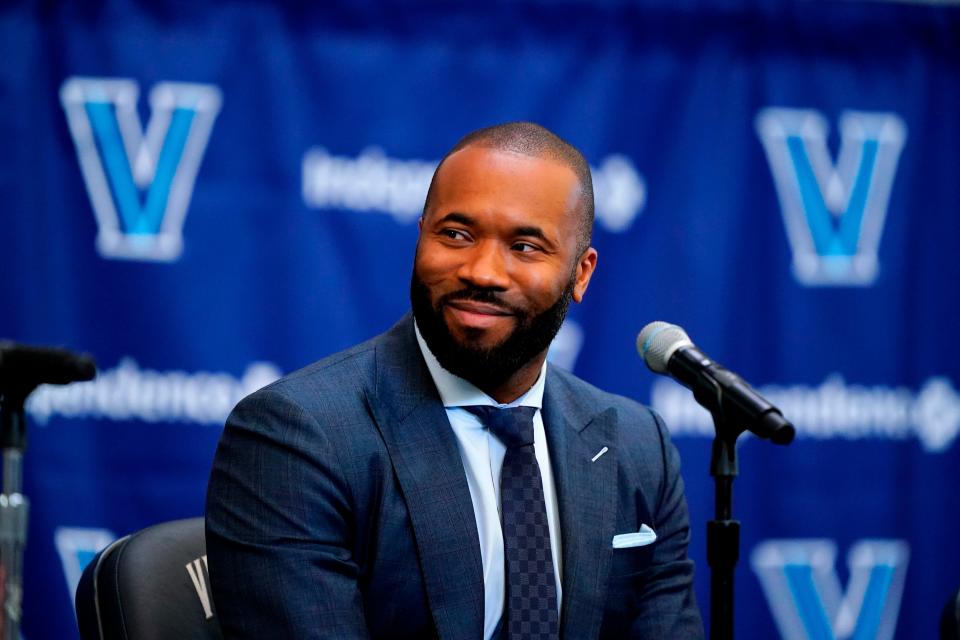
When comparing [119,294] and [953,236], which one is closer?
[119,294]

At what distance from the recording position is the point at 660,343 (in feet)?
7.60

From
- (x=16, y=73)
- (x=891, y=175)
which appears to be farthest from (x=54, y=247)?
(x=891, y=175)

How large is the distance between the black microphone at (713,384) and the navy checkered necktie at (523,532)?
32 cm

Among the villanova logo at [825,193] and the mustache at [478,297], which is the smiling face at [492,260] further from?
the villanova logo at [825,193]

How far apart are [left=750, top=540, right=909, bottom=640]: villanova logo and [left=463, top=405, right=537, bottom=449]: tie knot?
192 centimetres

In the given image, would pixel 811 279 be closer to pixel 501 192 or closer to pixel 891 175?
pixel 891 175

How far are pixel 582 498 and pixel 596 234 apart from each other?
1.66m

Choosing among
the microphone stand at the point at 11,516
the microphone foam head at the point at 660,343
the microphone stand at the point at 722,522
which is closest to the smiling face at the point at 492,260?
the microphone foam head at the point at 660,343

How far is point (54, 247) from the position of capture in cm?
378

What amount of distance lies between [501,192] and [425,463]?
0.55 metres

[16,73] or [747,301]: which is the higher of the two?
[16,73]

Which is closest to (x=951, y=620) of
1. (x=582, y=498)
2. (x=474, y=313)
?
(x=582, y=498)

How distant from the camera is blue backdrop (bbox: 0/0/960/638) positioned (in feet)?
12.4

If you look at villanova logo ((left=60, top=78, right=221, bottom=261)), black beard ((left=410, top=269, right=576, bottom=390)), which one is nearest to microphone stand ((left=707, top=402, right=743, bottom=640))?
black beard ((left=410, top=269, right=576, bottom=390))
